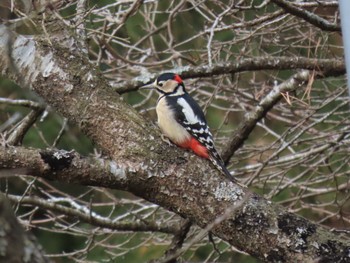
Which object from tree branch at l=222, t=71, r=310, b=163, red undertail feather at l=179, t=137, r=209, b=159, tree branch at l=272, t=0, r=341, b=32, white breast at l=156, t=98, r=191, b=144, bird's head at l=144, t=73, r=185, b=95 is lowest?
white breast at l=156, t=98, r=191, b=144

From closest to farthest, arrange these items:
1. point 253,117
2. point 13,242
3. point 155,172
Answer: point 13,242
point 155,172
point 253,117

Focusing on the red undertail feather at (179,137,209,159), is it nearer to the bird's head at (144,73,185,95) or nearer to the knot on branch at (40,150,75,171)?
the bird's head at (144,73,185,95)

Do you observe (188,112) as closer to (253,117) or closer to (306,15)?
(253,117)

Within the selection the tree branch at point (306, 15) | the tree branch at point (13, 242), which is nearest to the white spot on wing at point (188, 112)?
the tree branch at point (306, 15)

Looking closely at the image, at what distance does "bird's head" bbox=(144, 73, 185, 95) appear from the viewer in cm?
541

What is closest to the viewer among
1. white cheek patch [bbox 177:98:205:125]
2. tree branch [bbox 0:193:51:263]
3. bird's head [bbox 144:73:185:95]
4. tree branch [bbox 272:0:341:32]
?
tree branch [bbox 0:193:51:263]

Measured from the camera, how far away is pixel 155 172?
3.78 metres

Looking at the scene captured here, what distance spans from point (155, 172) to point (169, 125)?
1804 mm

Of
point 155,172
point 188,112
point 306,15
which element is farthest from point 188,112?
point 155,172

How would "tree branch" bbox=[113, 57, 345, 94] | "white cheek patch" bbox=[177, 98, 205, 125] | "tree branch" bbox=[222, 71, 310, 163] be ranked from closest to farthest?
1. "tree branch" bbox=[222, 71, 310, 163]
2. "tree branch" bbox=[113, 57, 345, 94]
3. "white cheek patch" bbox=[177, 98, 205, 125]

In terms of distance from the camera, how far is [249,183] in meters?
5.70

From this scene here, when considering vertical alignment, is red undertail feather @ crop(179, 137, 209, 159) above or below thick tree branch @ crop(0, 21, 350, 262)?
below

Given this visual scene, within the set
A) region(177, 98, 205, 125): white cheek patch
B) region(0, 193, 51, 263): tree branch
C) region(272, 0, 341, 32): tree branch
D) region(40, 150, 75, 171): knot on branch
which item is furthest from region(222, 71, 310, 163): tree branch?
region(0, 193, 51, 263): tree branch

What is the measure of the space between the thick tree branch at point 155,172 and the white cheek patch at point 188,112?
152 cm
